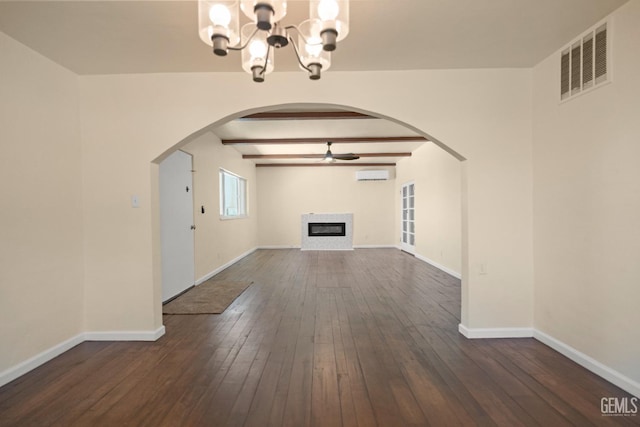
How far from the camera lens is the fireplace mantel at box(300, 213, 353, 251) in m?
9.20

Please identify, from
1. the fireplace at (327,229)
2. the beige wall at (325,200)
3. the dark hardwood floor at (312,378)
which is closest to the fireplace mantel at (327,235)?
the fireplace at (327,229)

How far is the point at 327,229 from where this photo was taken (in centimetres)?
927

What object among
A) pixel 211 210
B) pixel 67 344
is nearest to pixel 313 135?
pixel 211 210

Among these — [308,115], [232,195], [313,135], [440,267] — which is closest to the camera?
[308,115]

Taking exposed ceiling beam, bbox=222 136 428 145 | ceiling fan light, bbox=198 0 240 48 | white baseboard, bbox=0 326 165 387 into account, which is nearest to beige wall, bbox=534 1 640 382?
ceiling fan light, bbox=198 0 240 48

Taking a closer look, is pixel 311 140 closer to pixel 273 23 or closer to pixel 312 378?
pixel 312 378

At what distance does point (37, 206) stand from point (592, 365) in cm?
450

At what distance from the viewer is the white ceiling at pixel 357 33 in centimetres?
Answer: 196

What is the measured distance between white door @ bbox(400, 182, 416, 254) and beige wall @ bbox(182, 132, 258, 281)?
4.44 m

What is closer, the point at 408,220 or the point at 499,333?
the point at 499,333

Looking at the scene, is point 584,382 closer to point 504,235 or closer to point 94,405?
point 504,235

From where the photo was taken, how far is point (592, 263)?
7.42 feet

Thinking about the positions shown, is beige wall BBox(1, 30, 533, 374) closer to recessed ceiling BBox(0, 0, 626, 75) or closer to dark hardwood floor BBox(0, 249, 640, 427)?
recessed ceiling BBox(0, 0, 626, 75)

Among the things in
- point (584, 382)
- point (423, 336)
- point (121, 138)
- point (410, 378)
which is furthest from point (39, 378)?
point (584, 382)
